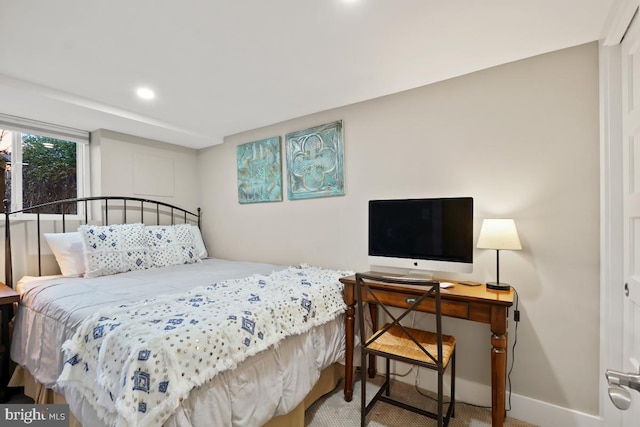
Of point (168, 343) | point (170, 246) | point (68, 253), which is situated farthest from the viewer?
point (170, 246)

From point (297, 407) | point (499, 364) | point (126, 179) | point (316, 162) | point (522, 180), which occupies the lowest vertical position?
point (297, 407)

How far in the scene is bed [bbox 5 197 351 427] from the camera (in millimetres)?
1136

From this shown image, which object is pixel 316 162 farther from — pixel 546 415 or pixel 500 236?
pixel 546 415

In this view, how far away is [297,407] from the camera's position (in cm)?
167

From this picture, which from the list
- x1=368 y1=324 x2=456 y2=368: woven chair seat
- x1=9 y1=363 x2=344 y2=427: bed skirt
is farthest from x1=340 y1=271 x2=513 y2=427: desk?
x1=9 y1=363 x2=344 y2=427: bed skirt

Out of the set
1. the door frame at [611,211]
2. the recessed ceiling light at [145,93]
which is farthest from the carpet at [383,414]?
the recessed ceiling light at [145,93]

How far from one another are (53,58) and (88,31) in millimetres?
469

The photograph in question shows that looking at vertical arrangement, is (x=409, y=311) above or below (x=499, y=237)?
below

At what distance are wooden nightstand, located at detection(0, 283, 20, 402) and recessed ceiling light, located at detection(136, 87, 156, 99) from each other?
163 cm

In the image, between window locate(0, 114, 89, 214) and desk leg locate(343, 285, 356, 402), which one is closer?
desk leg locate(343, 285, 356, 402)

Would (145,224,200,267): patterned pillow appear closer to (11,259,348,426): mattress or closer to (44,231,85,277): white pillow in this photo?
(11,259,348,426): mattress

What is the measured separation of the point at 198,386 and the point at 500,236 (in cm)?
173

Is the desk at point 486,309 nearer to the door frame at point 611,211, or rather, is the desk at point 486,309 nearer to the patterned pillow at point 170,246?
the door frame at point 611,211

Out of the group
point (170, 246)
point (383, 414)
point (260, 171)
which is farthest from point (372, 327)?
point (170, 246)
